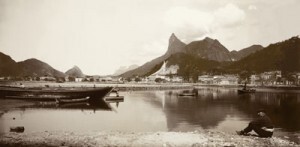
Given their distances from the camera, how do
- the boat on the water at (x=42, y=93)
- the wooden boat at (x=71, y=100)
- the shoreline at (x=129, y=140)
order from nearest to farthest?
the shoreline at (x=129, y=140)
the boat on the water at (x=42, y=93)
the wooden boat at (x=71, y=100)

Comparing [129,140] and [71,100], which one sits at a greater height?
[71,100]

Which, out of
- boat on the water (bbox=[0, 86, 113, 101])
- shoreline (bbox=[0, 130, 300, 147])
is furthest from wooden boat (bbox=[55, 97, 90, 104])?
shoreline (bbox=[0, 130, 300, 147])

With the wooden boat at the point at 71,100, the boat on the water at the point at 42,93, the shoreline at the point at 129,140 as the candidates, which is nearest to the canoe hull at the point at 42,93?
the boat on the water at the point at 42,93

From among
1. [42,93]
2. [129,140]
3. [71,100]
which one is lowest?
[129,140]

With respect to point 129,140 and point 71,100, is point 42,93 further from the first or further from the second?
point 129,140

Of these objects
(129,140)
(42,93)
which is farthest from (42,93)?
(129,140)

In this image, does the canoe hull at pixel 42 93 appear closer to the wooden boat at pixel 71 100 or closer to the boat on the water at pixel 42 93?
the boat on the water at pixel 42 93

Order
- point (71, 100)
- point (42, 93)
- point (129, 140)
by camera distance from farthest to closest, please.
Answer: point (71, 100) → point (42, 93) → point (129, 140)

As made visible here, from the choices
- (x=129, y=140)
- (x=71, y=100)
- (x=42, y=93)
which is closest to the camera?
(x=129, y=140)

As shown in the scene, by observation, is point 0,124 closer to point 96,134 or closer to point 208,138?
point 96,134

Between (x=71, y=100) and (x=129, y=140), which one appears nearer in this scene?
(x=129, y=140)

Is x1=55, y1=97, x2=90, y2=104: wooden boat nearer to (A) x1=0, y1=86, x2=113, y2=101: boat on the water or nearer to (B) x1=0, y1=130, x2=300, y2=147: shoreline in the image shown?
(A) x1=0, y1=86, x2=113, y2=101: boat on the water
